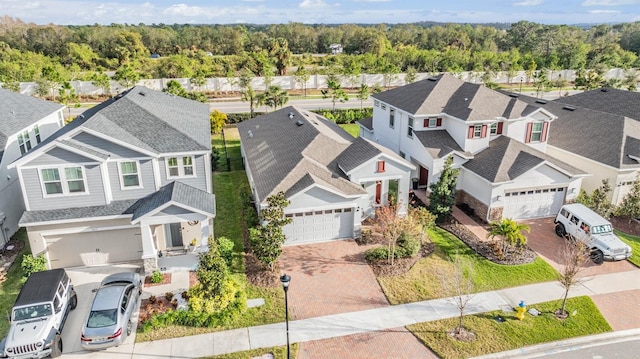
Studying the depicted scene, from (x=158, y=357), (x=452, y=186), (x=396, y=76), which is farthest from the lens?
(x=396, y=76)

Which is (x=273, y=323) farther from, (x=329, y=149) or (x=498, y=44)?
(x=498, y=44)

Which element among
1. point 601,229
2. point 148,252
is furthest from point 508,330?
point 148,252

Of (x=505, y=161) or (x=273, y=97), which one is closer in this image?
(x=505, y=161)

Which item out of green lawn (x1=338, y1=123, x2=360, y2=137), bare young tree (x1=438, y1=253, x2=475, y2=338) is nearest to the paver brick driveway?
bare young tree (x1=438, y1=253, x2=475, y2=338)

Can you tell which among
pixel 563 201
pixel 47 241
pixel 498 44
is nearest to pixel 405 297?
pixel 563 201

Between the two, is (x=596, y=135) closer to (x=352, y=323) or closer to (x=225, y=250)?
(x=352, y=323)

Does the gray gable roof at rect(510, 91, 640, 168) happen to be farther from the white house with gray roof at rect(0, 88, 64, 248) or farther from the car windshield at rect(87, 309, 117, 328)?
the white house with gray roof at rect(0, 88, 64, 248)

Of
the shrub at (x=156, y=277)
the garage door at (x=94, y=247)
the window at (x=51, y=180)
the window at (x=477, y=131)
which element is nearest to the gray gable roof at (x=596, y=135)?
the window at (x=477, y=131)
